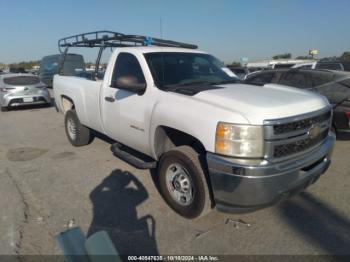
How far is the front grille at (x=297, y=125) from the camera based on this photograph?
107 inches

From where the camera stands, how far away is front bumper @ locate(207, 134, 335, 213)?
8.61 feet

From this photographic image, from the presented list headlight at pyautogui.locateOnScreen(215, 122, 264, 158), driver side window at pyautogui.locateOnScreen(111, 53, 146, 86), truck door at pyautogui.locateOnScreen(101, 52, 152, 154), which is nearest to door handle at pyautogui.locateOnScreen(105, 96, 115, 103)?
truck door at pyautogui.locateOnScreen(101, 52, 152, 154)

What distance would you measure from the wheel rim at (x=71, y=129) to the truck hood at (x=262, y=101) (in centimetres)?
385

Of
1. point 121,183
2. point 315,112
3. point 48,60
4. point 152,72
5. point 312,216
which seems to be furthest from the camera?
point 48,60

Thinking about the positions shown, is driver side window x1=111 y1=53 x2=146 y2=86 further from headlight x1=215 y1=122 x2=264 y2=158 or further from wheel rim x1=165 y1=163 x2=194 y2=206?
headlight x1=215 y1=122 x2=264 y2=158

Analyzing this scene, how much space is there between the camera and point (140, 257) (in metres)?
2.74

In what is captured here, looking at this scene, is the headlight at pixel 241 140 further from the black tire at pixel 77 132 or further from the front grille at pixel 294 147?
the black tire at pixel 77 132

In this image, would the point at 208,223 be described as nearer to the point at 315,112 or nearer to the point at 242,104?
the point at 242,104

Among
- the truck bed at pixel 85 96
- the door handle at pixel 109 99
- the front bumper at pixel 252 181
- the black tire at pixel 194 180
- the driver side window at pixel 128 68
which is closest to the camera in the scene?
the front bumper at pixel 252 181

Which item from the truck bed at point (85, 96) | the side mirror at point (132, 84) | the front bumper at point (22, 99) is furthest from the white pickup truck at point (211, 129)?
the front bumper at point (22, 99)

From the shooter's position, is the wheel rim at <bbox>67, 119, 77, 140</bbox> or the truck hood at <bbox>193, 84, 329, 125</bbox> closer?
the truck hood at <bbox>193, 84, 329, 125</bbox>

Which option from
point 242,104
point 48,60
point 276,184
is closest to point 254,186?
point 276,184

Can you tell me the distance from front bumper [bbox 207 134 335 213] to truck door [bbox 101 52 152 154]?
1321 mm

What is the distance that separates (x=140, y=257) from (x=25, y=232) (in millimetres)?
1342
